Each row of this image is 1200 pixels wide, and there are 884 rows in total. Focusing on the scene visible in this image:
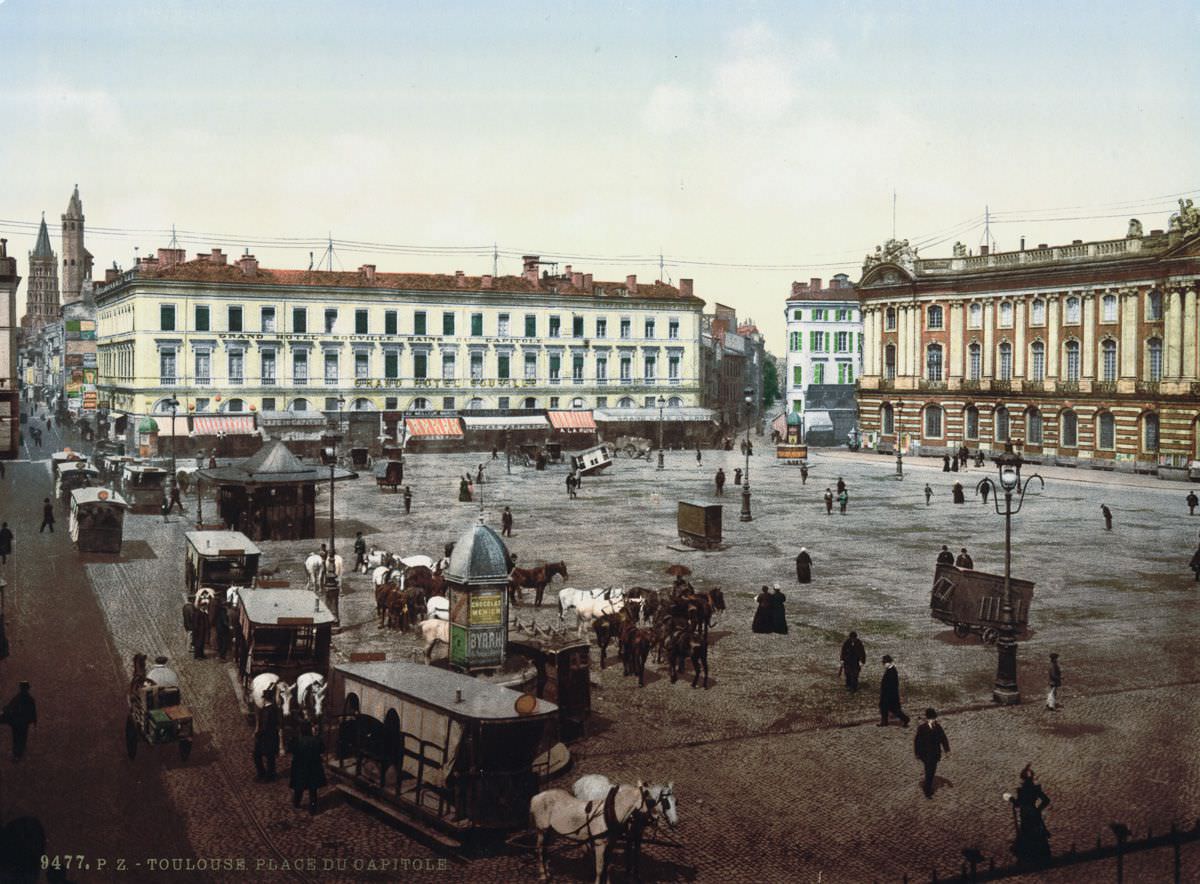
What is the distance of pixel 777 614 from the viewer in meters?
24.6

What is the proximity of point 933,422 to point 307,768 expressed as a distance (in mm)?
72247

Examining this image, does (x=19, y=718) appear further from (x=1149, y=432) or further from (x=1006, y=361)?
(x=1006, y=361)

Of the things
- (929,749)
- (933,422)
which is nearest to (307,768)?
(929,749)

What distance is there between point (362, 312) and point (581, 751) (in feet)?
220

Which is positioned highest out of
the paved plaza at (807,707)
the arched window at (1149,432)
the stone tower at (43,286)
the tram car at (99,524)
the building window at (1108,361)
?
the stone tower at (43,286)

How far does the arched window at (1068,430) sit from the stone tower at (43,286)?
519 feet

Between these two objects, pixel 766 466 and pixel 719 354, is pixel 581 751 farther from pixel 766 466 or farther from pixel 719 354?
pixel 719 354

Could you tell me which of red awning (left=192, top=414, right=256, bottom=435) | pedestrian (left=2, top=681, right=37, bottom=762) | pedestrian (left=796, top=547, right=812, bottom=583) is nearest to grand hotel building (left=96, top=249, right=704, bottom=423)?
red awning (left=192, top=414, right=256, bottom=435)

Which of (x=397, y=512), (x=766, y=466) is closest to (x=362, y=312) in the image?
(x=766, y=466)

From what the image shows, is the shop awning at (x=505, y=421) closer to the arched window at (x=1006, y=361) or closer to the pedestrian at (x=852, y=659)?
the arched window at (x=1006, y=361)

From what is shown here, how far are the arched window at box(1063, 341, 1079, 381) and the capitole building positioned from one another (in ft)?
0.31

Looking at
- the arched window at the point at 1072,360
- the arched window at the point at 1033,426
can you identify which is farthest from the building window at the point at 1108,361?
the arched window at the point at 1033,426

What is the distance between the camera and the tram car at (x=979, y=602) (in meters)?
24.3

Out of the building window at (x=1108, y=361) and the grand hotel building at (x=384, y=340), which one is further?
the grand hotel building at (x=384, y=340)
